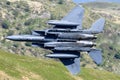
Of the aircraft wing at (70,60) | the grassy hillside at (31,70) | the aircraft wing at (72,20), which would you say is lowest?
the grassy hillside at (31,70)

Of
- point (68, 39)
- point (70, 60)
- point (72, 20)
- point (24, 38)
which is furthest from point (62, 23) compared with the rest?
point (70, 60)

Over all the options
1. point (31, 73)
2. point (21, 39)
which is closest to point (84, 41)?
point (21, 39)

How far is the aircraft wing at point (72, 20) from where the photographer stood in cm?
6210

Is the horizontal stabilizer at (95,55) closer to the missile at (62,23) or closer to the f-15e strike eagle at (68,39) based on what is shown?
the f-15e strike eagle at (68,39)

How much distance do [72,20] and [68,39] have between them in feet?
15.7

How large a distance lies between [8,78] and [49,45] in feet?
146

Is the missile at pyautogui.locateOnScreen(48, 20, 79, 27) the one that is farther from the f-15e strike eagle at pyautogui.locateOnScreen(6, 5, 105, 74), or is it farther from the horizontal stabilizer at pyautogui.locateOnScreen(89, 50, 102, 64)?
the horizontal stabilizer at pyautogui.locateOnScreen(89, 50, 102, 64)

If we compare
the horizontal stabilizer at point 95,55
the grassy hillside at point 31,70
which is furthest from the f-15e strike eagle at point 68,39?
the grassy hillside at point 31,70

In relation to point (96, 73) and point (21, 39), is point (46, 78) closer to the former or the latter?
point (96, 73)

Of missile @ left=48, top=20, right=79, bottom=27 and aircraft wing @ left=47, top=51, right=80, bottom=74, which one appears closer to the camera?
missile @ left=48, top=20, right=79, bottom=27

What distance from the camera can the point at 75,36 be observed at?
63562 mm

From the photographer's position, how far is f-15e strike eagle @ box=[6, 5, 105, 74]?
6128 cm

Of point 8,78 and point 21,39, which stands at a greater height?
point 21,39

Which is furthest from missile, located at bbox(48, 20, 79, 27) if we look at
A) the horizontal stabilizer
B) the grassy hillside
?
the grassy hillside
